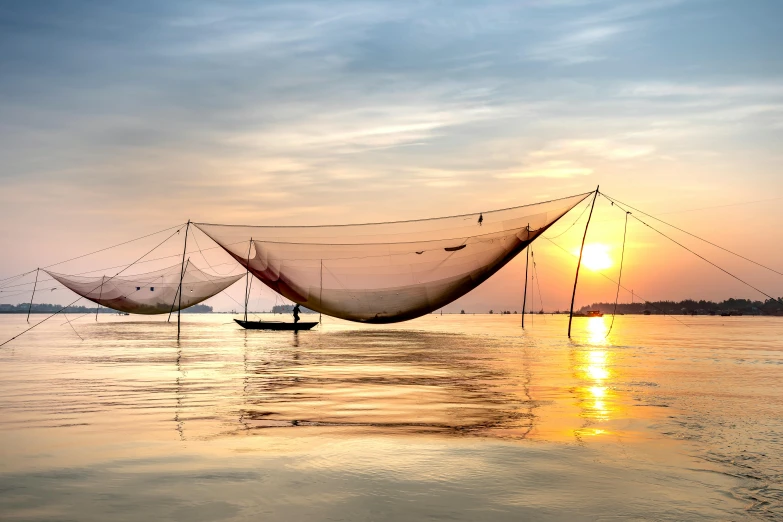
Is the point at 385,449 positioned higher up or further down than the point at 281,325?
higher up

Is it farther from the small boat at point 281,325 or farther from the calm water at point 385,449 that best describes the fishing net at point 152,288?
the calm water at point 385,449

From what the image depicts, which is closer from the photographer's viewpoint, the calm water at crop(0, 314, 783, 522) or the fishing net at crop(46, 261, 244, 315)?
the calm water at crop(0, 314, 783, 522)

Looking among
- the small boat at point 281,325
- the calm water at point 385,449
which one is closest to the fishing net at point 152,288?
the small boat at point 281,325

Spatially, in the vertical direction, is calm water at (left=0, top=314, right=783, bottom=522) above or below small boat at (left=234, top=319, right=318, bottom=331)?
above

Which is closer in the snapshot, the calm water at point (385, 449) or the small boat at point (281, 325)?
the calm water at point (385, 449)

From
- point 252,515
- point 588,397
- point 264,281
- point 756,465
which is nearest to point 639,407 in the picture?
point 588,397

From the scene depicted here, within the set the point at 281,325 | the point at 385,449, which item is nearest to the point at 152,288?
the point at 281,325

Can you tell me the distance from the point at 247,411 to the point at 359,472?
4.25 metres

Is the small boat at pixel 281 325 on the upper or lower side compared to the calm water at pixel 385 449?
lower

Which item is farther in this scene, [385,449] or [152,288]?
[152,288]

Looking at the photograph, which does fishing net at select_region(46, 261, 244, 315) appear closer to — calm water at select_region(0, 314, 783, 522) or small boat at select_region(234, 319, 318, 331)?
small boat at select_region(234, 319, 318, 331)

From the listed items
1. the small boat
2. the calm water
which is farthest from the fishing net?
the calm water

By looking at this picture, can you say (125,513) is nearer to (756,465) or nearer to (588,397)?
(756,465)

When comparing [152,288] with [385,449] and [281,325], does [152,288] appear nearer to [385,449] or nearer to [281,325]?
[281,325]
